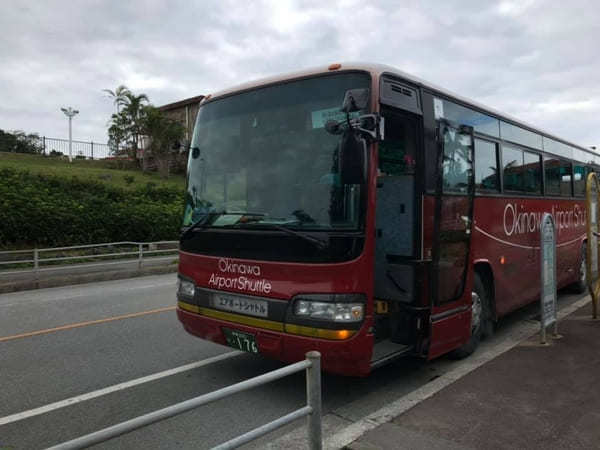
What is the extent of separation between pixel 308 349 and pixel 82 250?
15725mm

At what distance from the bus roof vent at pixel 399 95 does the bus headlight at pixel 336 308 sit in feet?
5.94

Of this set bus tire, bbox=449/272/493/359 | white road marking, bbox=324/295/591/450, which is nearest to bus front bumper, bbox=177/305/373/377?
white road marking, bbox=324/295/591/450

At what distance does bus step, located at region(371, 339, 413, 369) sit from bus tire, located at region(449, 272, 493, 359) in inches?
47.0

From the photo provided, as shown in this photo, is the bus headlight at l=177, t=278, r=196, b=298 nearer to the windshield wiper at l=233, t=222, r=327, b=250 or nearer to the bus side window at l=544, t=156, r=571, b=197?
the windshield wiper at l=233, t=222, r=327, b=250

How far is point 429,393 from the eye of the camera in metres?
4.74

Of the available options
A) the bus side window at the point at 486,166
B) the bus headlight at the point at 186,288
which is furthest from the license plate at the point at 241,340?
the bus side window at the point at 486,166

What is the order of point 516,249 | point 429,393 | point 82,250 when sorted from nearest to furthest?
point 429,393 < point 516,249 < point 82,250

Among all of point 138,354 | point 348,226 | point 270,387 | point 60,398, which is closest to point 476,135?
point 348,226

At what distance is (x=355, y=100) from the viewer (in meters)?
4.12

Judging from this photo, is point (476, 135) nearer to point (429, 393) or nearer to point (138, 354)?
point (429, 393)

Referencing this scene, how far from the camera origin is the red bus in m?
4.23

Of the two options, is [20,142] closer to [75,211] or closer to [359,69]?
[75,211]

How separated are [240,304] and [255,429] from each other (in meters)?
1.91

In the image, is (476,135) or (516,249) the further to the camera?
(516,249)
